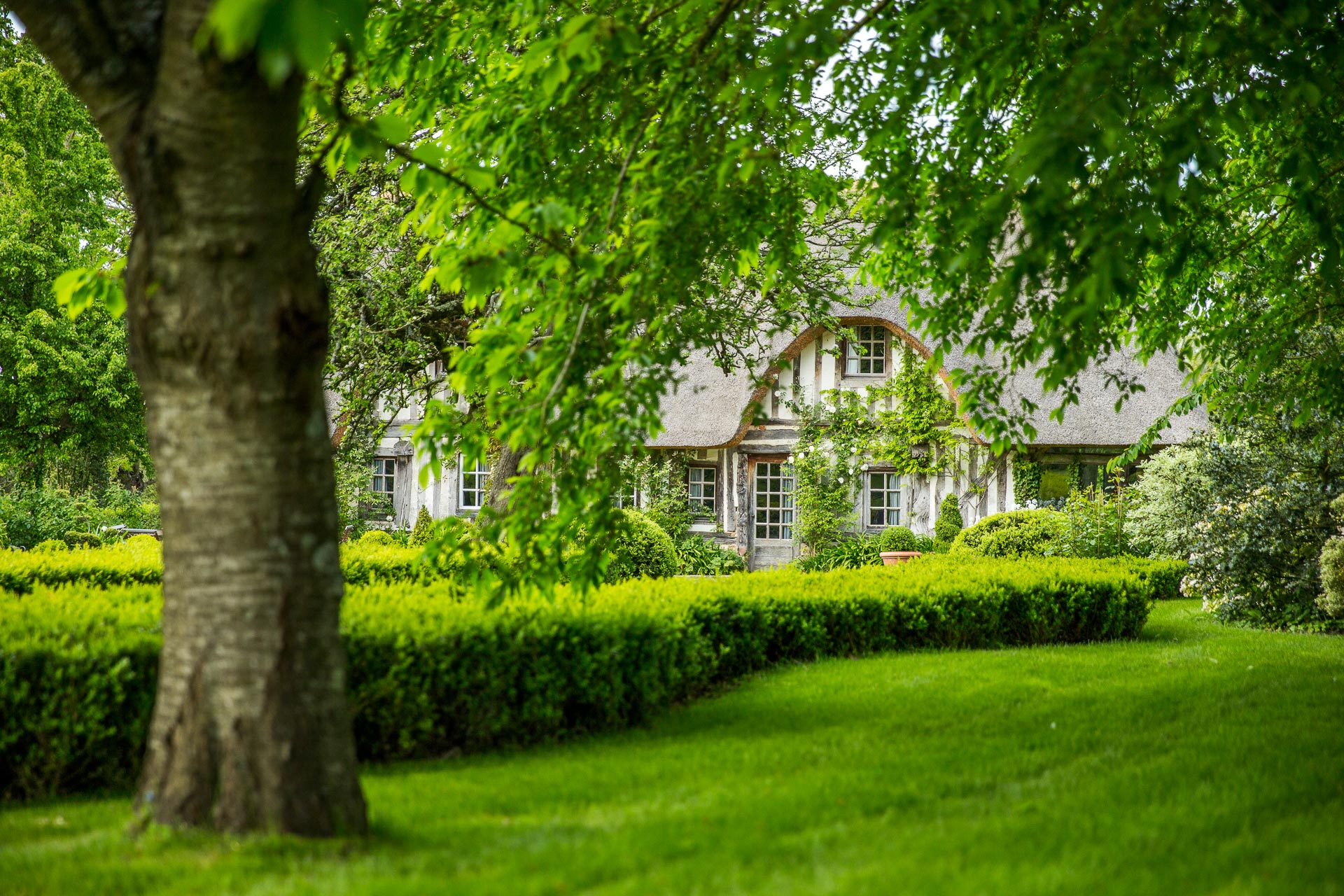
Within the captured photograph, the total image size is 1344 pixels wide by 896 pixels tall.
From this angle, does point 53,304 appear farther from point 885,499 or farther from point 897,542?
point 897,542

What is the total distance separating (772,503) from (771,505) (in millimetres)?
39

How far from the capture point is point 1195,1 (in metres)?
6.46

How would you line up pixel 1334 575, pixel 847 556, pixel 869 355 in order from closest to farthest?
pixel 1334 575
pixel 847 556
pixel 869 355

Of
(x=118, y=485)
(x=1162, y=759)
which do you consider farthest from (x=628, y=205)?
(x=118, y=485)

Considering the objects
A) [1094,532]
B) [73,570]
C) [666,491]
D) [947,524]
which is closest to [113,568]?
[73,570]

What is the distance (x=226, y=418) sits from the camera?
384 centimetres

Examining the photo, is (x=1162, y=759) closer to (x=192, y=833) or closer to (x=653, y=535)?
(x=192, y=833)

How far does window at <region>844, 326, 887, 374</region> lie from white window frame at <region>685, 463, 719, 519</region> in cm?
392

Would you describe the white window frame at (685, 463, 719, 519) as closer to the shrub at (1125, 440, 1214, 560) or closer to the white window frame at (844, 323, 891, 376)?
the white window frame at (844, 323, 891, 376)

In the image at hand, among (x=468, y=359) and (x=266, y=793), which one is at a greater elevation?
(x=468, y=359)

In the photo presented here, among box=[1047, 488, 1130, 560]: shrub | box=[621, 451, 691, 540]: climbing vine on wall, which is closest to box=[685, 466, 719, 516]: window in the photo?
box=[621, 451, 691, 540]: climbing vine on wall

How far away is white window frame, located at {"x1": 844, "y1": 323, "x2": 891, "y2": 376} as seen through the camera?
2233 cm

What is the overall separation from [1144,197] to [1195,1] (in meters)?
2.38

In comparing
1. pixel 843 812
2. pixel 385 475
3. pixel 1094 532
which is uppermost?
pixel 385 475
